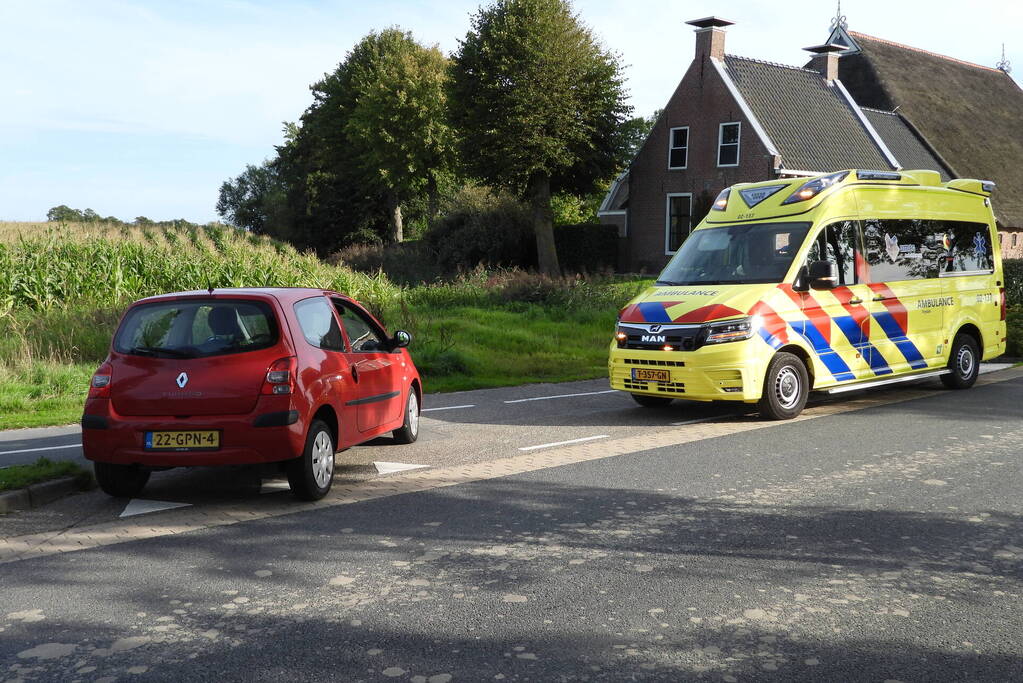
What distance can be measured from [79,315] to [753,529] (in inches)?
558

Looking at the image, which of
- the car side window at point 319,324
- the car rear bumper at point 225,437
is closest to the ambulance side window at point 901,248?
the car side window at point 319,324

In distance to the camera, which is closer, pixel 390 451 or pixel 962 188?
pixel 390 451

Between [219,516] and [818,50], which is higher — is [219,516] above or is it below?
below

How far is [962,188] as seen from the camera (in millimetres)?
13766

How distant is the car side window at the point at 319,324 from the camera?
7512mm

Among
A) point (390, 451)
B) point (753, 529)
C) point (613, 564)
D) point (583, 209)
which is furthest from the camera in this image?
point (583, 209)

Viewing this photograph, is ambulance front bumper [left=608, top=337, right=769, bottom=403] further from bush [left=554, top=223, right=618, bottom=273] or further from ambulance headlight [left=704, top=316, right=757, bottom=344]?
bush [left=554, top=223, right=618, bottom=273]

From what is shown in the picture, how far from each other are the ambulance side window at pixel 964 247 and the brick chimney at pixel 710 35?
90.8ft

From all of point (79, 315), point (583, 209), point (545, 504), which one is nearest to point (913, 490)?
point (545, 504)

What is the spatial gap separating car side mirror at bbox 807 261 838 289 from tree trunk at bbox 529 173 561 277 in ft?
99.1

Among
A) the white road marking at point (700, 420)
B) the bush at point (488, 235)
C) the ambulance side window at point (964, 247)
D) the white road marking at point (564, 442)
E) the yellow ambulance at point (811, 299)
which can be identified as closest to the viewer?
the white road marking at point (564, 442)

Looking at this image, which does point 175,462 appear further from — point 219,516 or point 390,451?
point 390,451

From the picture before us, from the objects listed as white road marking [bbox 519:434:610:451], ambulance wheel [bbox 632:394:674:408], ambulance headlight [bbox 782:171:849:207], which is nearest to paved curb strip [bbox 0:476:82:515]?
white road marking [bbox 519:434:610:451]

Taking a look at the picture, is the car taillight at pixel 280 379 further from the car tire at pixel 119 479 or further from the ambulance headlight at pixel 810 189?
the ambulance headlight at pixel 810 189
